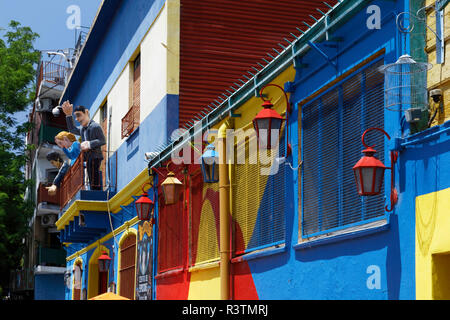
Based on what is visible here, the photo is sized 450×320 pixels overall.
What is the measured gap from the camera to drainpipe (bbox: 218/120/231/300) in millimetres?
12594

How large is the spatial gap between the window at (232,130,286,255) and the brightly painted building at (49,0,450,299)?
3 centimetres

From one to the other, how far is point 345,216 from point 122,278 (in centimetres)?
1202

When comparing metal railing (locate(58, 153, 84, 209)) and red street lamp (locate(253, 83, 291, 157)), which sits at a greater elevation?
metal railing (locate(58, 153, 84, 209))

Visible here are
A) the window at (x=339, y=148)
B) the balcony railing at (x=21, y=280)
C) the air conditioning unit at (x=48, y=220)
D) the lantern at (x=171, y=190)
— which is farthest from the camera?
the balcony railing at (x=21, y=280)

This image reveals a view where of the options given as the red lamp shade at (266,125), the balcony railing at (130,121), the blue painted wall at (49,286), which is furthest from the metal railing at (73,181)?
the blue painted wall at (49,286)

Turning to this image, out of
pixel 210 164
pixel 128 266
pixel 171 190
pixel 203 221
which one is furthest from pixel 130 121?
pixel 210 164

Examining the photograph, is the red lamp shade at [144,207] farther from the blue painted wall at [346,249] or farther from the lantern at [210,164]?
the blue painted wall at [346,249]

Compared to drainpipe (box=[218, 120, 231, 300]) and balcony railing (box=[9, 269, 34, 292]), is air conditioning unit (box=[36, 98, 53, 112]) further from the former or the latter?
drainpipe (box=[218, 120, 231, 300])

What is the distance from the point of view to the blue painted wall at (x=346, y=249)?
315 inches

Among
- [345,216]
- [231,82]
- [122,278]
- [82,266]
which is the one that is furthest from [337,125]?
[82,266]

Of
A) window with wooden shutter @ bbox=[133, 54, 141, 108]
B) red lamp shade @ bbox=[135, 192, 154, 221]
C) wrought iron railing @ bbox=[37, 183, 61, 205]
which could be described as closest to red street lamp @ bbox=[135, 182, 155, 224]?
red lamp shade @ bbox=[135, 192, 154, 221]

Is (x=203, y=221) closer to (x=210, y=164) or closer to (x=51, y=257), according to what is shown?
(x=210, y=164)

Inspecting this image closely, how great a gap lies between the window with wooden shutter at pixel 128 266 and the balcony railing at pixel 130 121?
2585mm
